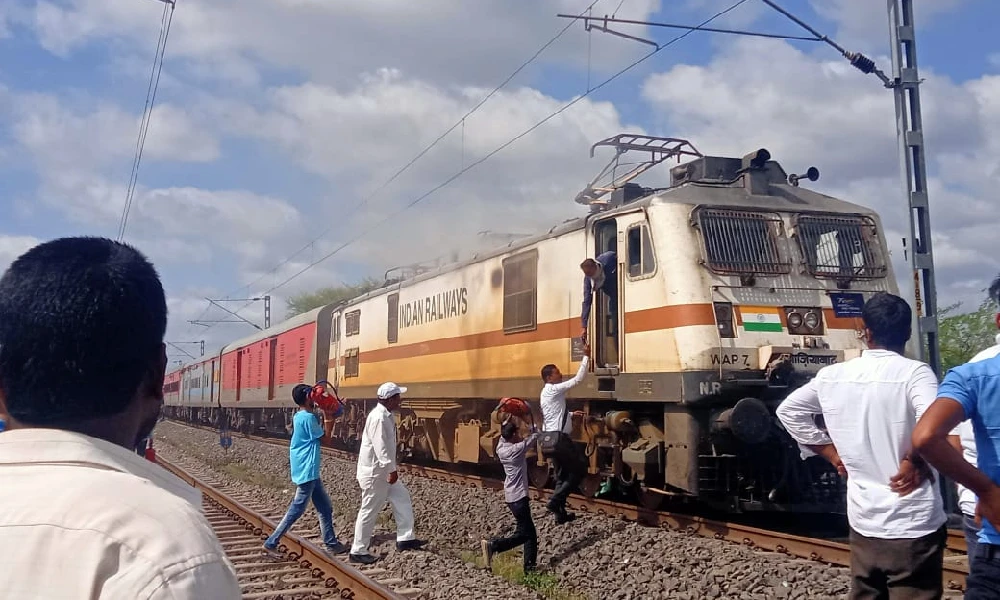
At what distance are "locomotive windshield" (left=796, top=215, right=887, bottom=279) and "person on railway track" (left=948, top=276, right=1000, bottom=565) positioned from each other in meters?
5.72

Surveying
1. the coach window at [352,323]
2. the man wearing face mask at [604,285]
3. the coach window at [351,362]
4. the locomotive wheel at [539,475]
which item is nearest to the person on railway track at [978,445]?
the man wearing face mask at [604,285]

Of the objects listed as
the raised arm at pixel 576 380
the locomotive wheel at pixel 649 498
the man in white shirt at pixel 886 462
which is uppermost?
the raised arm at pixel 576 380

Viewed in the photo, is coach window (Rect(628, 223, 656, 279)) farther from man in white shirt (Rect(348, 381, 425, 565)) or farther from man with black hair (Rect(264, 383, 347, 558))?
man with black hair (Rect(264, 383, 347, 558))

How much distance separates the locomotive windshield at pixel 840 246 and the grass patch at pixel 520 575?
165 inches

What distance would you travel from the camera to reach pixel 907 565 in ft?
11.7

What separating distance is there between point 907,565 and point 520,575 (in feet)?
14.9

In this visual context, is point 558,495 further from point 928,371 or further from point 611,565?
point 928,371

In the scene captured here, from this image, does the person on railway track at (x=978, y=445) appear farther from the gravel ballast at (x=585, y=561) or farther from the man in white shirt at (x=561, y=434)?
the man in white shirt at (x=561, y=434)

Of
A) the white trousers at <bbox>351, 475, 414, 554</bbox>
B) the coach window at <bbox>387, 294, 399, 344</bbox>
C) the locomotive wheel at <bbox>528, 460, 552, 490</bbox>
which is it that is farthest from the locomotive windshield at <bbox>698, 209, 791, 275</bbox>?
the coach window at <bbox>387, 294, 399, 344</bbox>

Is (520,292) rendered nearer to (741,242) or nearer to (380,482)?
(741,242)

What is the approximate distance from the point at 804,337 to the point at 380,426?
424cm

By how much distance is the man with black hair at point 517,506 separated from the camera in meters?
7.70

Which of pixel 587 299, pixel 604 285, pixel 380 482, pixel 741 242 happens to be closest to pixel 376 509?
pixel 380 482

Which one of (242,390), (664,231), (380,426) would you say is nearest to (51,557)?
(380,426)
